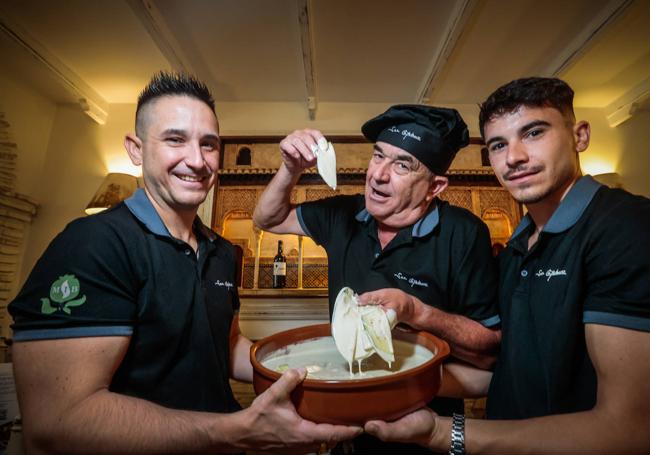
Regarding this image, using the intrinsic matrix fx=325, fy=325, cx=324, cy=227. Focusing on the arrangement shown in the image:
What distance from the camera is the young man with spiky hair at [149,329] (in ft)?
2.51

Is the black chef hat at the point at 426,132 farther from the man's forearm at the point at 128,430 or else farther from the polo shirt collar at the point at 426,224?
the man's forearm at the point at 128,430

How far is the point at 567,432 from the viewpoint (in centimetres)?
82

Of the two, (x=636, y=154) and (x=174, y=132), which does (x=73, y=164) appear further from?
(x=636, y=154)

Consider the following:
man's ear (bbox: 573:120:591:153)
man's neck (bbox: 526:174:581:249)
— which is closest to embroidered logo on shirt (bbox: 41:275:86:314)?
man's neck (bbox: 526:174:581:249)

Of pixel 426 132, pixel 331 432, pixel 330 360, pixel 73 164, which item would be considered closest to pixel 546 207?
pixel 426 132

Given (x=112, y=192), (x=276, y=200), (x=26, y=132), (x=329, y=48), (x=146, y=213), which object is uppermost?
(x=329, y=48)

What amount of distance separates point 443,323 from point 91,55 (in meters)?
4.01

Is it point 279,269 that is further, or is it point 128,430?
point 279,269

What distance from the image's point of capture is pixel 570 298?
0.94 m

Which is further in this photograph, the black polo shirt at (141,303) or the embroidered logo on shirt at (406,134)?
the embroidered logo on shirt at (406,134)

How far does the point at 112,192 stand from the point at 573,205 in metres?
3.81

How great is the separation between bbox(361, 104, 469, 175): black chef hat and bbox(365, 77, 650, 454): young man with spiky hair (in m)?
0.16

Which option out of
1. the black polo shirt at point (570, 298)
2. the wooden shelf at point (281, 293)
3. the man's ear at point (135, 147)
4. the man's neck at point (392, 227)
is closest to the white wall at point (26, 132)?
the wooden shelf at point (281, 293)

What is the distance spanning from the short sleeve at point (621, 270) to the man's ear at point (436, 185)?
65 centimetres
